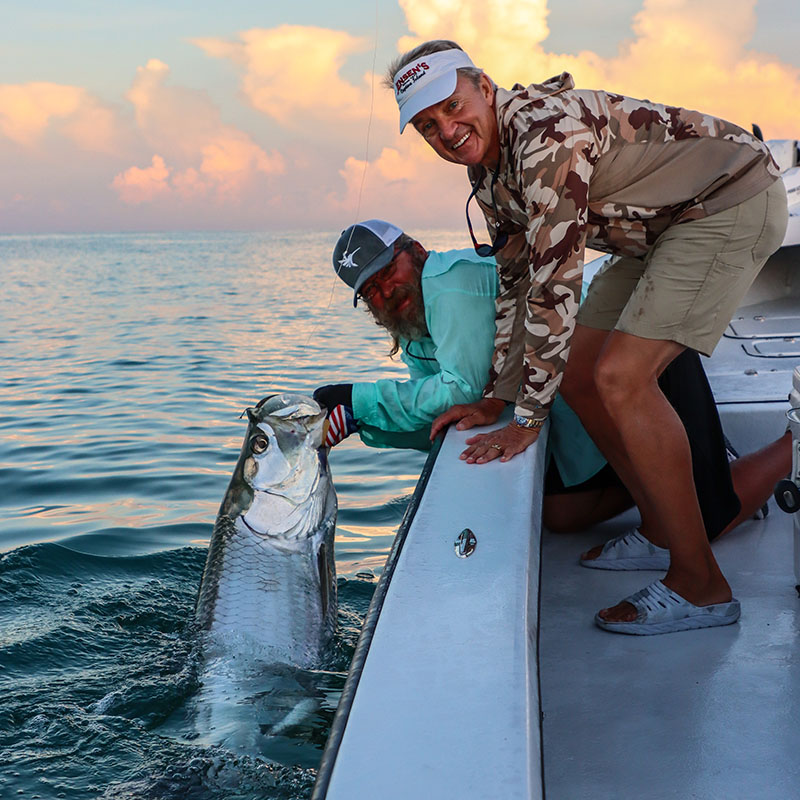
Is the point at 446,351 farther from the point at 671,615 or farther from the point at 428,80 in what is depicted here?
the point at 671,615

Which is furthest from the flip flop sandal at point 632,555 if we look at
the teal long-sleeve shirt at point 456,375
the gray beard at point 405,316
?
the gray beard at point 405,316

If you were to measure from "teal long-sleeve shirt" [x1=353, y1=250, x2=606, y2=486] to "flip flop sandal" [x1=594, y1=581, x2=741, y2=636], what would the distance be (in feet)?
2.86

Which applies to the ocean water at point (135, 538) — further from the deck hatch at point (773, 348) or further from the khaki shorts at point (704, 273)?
the deck hatch at point (773, 348)

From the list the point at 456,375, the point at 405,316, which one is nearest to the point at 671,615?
the point at 456,375

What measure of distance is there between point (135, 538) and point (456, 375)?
2621 millimetres

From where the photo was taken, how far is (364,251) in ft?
11.8

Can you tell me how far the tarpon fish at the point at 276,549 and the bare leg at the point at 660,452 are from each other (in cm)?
94

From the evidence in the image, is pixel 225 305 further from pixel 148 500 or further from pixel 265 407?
pixel 265 407

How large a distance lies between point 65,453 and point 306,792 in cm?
542

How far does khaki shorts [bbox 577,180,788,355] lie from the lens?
8.69ft

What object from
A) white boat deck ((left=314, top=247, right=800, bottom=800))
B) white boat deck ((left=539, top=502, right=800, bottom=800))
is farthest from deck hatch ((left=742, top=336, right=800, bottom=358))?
white boat deck ((left=539, top=502, right=800, bottom=800))

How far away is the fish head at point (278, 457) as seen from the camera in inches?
118

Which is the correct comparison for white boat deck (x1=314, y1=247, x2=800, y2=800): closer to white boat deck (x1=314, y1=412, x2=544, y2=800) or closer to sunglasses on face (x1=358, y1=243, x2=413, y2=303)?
white boat deck (x1=314, y1=412, x2=544, y2=800)

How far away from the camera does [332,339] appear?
14.7 meters
